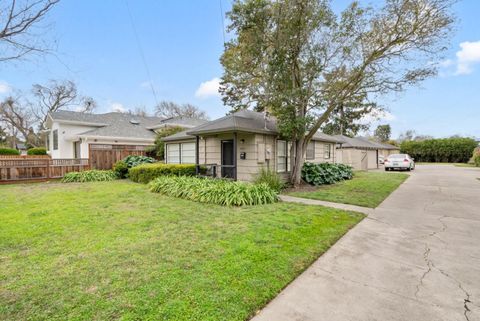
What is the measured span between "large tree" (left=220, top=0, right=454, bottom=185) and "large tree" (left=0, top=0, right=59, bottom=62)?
6.88m

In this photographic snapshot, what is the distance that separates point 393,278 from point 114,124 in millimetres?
20680

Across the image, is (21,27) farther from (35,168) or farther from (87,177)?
(35,168)

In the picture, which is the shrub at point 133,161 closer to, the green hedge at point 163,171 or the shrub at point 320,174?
the green hedge at point 163,171

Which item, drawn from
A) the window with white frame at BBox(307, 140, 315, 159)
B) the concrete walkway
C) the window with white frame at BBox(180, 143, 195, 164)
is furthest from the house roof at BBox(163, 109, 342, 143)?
the concrete walkway

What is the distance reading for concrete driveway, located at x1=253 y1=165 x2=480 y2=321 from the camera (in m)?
2.24

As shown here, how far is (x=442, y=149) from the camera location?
110 ft

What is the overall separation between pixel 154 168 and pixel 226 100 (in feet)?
37.1

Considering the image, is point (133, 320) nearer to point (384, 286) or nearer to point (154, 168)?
point (384, 286)

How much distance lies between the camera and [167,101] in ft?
132

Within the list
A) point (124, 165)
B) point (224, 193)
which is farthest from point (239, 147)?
point (124, 165)

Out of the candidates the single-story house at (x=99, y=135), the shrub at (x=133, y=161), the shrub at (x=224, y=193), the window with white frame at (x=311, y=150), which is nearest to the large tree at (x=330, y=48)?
the shrub at (x=224, y=193)

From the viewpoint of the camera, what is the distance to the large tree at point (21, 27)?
324 centimetres

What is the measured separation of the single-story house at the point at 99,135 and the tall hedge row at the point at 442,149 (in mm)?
34632

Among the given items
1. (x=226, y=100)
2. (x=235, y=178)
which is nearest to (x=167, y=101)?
(x=226, y=100)
